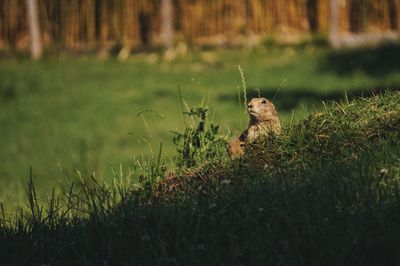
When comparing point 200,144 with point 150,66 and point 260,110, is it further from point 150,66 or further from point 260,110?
point 150,66

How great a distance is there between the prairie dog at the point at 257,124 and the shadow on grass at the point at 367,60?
7.37 meters

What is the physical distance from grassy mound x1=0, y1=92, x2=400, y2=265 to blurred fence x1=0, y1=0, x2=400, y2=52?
10.8 metres

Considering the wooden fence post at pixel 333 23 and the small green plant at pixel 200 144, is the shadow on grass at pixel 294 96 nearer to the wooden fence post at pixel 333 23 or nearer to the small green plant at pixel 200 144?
the wooden fence post at pixel 333 23

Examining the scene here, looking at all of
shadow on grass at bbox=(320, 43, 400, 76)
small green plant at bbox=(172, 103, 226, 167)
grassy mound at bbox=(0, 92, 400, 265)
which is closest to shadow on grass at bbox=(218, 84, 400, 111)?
shadow on grass at bbox=(320, 43, 400, 76)

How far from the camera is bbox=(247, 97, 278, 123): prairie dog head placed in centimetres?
519

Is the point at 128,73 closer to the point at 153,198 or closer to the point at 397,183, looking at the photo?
the point at 153,198

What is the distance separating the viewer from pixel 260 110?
522 cm

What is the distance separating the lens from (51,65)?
15.1 m

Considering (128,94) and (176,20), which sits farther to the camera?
(176,20)

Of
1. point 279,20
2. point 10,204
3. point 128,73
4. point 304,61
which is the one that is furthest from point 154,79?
point 10,204

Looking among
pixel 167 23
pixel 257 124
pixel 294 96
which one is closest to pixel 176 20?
pixel 167 23

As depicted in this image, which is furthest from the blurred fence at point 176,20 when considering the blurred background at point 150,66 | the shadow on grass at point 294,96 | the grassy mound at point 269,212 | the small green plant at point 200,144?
the grassy mound at point 269,212

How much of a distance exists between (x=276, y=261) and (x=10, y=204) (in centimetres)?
302

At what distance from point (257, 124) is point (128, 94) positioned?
712 centimetres
